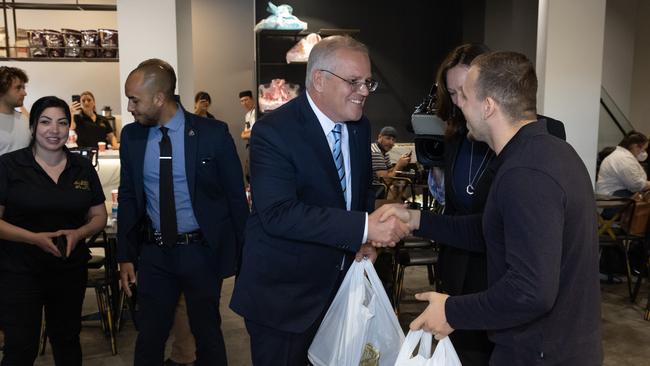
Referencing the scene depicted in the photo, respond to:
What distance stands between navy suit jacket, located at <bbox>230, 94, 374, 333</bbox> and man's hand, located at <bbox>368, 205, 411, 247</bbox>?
4 centimetres

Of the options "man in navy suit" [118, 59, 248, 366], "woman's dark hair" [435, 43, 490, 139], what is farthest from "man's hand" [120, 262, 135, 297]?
"woman's dark hair" [435, 43, 490, 139]

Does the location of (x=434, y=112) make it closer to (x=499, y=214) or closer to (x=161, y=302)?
(x=499, y=214)

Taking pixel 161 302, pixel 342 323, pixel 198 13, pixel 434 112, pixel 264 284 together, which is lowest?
pixel 161 302

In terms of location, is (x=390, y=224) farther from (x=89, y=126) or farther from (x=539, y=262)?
(x=89, y=126)

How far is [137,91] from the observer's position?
251 centimetres

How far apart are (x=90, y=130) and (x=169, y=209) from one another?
209 inches

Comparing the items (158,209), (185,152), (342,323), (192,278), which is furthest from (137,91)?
(342,323)

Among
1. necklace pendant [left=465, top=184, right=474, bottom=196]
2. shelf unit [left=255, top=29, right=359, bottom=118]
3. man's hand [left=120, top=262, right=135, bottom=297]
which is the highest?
shelf unit [left=255, top=29, right=359, bottom=118]

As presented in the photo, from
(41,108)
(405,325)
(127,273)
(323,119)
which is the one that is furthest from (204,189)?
(405,325)

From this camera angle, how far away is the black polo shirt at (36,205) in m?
2.58

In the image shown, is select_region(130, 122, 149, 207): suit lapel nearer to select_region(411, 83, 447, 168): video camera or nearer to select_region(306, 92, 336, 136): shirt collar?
select_region(306, 92, 336, 136): shirt collar

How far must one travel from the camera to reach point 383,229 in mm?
1804

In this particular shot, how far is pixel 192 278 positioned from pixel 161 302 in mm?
170

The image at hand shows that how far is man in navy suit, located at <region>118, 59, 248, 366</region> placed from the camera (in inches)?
101
